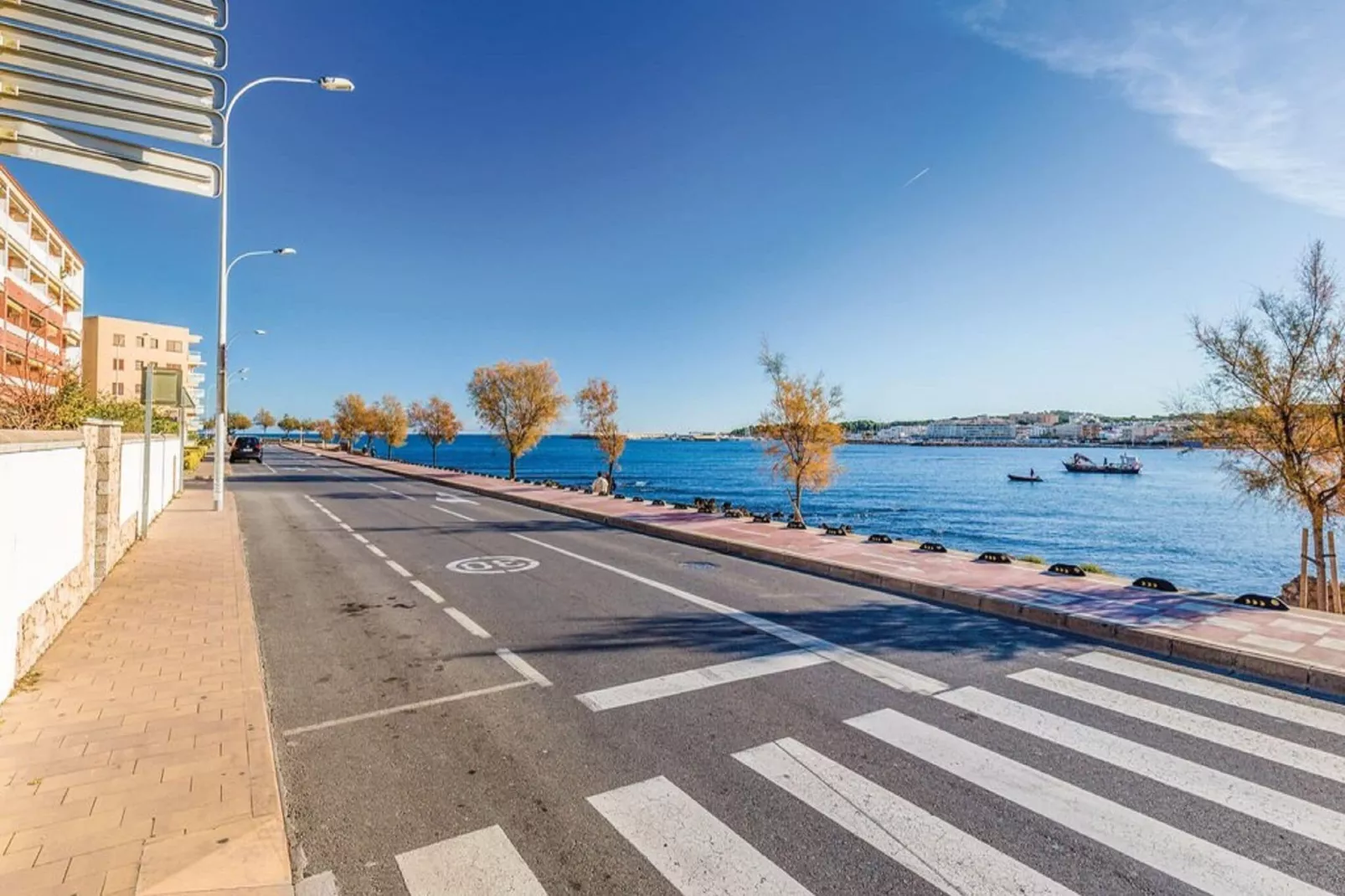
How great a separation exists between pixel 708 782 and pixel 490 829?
4.48 feet

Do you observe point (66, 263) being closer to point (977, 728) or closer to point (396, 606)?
point (396, 606)

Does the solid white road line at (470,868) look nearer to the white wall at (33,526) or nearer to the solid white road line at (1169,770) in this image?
the solid white road line at (1169,770)

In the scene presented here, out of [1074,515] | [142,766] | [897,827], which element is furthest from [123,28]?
[1074,515]

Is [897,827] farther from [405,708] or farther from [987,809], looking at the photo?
[405,708]

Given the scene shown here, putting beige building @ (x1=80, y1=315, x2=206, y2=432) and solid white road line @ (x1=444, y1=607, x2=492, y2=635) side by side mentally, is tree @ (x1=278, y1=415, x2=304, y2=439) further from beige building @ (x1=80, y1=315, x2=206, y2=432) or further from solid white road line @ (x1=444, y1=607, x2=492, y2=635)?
solid white road line @ (x1=444, y1=607, x2=492, y2=635)

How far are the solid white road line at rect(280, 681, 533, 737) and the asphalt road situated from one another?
0.08 feet

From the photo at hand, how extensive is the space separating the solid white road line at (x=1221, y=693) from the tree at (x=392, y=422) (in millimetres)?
77959

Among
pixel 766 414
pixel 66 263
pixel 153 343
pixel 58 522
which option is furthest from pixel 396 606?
pixel 153 343

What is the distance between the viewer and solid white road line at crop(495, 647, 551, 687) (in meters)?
5.86

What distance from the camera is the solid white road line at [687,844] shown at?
3094mm

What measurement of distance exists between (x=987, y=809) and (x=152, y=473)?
18.0 meters

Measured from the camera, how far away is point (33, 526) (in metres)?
5.54

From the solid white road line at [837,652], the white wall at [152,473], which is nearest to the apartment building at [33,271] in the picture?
the white wall at [152,473]

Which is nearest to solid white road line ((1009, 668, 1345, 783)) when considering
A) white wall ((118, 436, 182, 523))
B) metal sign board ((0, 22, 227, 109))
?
metal sign board ((0, 22, 227, 109))
